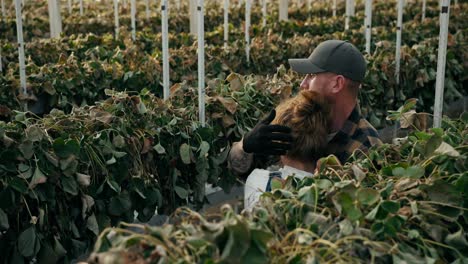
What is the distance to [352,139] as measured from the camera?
9.75 ft

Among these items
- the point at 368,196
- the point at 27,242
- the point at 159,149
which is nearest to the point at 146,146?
the point at 159,149

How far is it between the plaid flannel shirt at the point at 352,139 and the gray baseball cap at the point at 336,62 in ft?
0.54

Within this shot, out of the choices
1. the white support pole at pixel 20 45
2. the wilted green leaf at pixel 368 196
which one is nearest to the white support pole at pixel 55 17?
the white support pole at pixel 20 45

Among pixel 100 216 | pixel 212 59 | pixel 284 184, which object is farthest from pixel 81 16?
pixel 284 184

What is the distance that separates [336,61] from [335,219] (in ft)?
4.02

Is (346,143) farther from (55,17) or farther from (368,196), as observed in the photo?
(55,17)

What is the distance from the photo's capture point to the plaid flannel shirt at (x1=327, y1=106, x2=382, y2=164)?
9.57 feet

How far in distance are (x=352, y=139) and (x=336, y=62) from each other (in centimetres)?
33

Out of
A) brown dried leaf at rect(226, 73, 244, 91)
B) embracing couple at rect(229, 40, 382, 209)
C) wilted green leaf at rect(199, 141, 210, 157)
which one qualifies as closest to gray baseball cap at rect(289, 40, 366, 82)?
embracing couple at rect(229, 40, 382, 209)

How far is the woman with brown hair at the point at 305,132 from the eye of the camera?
2773mm

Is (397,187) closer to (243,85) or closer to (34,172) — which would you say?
(34,172)

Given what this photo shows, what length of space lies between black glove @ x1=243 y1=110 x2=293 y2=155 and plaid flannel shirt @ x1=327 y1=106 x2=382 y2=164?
0.20 m

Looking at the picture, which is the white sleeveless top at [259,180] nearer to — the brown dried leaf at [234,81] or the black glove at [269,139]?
the black glove at [269,139]

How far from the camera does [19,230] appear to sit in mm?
3148
